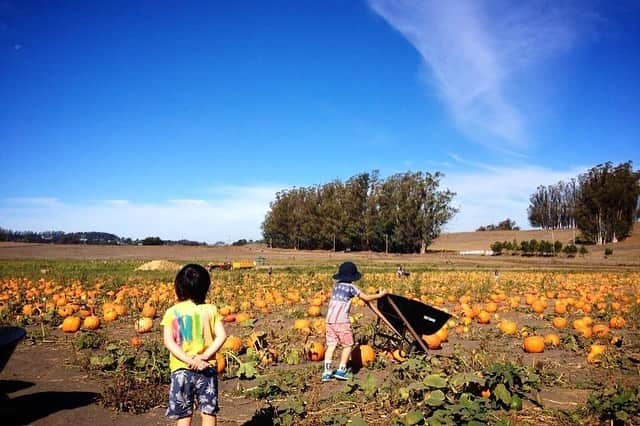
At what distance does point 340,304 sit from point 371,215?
273 ft

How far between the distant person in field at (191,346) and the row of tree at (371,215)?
80.9 meters

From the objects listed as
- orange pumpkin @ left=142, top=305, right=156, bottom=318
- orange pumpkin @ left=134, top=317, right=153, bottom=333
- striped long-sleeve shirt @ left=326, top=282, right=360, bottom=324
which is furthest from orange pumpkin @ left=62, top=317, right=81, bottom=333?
striped long-sleeve shirt @ left=326, top=282, right=360, bottom=324

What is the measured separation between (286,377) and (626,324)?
370 inches

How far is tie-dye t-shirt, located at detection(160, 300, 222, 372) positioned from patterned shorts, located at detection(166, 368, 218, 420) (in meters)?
0.10

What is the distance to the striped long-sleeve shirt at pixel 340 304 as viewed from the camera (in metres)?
6.96

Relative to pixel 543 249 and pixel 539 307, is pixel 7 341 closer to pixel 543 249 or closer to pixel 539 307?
pixel 539 307

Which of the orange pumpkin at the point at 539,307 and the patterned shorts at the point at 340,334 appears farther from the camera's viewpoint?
the orange pumpkin at the point at 539,307

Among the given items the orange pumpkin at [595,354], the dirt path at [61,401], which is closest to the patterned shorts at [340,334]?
the dirt path at [61,401]

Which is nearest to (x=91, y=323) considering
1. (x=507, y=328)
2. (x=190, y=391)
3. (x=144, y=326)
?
(x=144, y=326)

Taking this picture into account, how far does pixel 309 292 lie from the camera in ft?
56.5

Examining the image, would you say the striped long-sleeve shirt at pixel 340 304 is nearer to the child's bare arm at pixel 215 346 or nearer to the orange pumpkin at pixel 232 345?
the orange pumpkin at pixel 232 345

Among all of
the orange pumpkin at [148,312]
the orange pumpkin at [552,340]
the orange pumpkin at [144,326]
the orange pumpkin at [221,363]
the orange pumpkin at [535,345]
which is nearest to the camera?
the orange pumpkin at [221,363]

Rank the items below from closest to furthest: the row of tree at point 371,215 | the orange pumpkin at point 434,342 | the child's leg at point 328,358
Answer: the child's leg at point 328,358, the orange pumpkin at point 434,342, the row of tree at point 371,215

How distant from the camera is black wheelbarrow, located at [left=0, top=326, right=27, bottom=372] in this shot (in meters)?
4.22
